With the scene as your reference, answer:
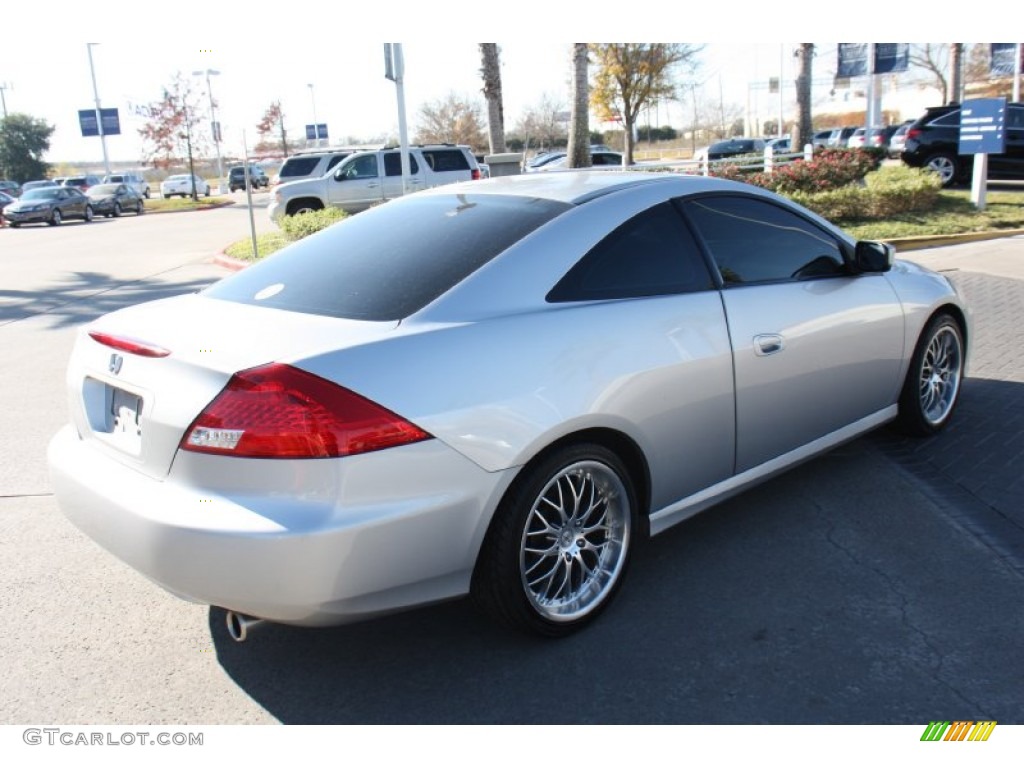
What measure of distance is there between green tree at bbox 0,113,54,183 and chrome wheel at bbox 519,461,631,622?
69.9 m

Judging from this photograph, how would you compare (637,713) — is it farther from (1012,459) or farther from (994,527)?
(1012,459)

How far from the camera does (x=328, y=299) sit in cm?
319

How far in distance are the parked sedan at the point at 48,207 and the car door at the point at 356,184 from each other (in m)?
17.2

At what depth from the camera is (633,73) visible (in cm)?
2877

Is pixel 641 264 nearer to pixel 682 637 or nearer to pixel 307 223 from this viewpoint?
pixel 682 637

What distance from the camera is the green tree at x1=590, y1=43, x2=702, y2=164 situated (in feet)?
92.5

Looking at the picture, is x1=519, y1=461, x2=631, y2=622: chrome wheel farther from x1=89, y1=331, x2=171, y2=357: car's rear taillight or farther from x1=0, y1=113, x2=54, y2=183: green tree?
x1=0, y1=113, x2=54, y2=183: green tree

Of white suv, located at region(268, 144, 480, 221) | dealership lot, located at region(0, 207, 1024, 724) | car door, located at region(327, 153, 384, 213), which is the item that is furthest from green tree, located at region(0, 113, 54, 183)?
dealership lot, located at region(0, 207, 1024, 724)

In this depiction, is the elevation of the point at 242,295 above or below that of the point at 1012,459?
above

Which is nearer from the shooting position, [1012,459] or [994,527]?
[994,527]

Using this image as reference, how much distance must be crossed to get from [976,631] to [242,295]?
2.99m

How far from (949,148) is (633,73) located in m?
13.1

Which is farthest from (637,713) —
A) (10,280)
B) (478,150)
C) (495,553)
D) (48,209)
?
(478,150)

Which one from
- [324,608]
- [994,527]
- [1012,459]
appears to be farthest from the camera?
[1012,459]
